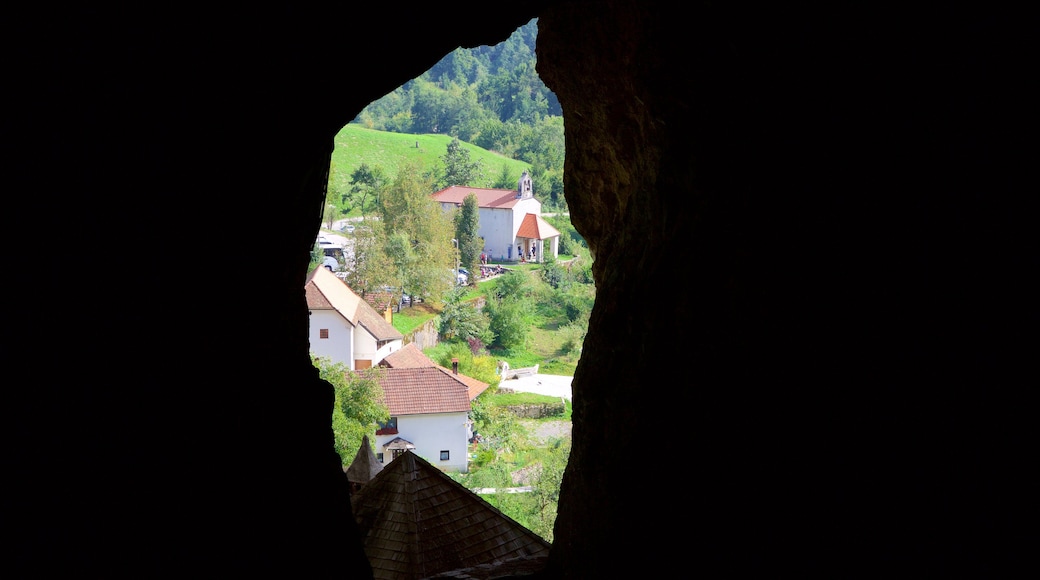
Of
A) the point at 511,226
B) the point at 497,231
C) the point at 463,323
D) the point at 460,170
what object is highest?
the point at 460,170

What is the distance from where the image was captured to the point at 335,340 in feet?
112

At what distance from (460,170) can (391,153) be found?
850cm

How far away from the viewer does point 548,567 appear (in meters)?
5.75

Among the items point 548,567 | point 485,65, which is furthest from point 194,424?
point 485,65

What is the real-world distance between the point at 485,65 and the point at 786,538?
12147 cm

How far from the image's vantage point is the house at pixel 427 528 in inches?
285

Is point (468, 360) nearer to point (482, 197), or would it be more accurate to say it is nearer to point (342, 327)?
point (342, 327)

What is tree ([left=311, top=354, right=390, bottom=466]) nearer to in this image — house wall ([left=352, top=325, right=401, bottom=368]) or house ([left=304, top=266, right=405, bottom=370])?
house ([left=304, top=266, right=405, bottom=370])

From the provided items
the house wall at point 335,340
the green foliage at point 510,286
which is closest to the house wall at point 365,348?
the house wall at point 335,340

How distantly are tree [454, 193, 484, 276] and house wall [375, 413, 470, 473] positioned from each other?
902 inches

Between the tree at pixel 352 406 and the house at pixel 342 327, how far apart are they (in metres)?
3.86

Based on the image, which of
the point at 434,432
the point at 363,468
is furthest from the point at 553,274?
the point at 363,468

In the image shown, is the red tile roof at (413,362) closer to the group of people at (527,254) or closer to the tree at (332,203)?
the group of people at (527,254)

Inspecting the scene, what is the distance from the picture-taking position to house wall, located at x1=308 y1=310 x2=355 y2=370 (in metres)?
33.6
